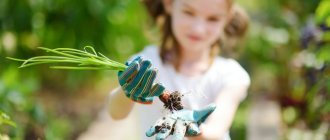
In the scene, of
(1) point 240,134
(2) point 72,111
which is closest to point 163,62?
(1) point 240,134

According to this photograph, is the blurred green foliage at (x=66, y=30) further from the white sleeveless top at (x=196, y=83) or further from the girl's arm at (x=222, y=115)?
the girl's arm at (x=222, y=115)

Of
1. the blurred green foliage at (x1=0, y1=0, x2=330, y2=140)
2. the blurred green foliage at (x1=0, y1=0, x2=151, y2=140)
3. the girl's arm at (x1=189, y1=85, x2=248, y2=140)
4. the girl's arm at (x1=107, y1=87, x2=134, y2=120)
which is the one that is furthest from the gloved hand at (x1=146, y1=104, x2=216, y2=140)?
the blurred green foliage at (x1=0, y1=0, x2=151, y2=140)

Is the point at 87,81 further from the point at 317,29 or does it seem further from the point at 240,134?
the point at 317,29

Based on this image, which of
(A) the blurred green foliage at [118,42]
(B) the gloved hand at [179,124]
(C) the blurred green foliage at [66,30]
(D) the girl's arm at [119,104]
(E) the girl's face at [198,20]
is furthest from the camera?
(C) the blurred green foliage at [66,30]

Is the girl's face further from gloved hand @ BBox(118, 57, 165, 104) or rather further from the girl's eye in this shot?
gloved hand @ BBox(118, 57, 165, 104)

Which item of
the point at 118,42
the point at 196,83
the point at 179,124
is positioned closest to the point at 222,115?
the point at 196,83

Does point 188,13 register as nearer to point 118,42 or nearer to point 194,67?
point 194,67

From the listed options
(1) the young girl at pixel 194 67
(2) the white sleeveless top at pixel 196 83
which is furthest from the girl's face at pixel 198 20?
(2) the white sleeveless top at pixel 196 83
